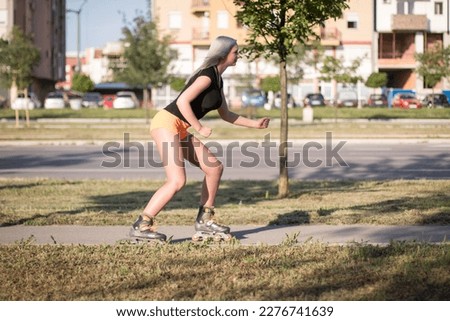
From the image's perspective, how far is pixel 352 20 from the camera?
7750 centimetres

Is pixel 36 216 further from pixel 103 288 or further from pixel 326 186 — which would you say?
pixel 326 186

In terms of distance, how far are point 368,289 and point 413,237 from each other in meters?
2.64

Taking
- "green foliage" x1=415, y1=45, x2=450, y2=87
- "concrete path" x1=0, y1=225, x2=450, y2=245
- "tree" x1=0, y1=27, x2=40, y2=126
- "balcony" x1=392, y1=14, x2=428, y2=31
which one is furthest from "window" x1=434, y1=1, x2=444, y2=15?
"concrete path" x1=0, y1=225, x2=450, y2=245

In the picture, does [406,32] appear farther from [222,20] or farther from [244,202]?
[244,202]

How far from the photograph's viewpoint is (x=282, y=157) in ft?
43.8

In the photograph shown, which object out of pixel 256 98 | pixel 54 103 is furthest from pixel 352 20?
pixel 54 103

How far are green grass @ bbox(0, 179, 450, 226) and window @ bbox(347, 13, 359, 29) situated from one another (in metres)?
64.0

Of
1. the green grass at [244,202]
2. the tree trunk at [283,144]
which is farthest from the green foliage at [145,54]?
the tree trunk at [283,144]

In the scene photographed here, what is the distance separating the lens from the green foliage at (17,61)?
139 ft

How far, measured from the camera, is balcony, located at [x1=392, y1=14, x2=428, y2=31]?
243 ft

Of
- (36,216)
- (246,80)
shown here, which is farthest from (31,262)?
(246,80)

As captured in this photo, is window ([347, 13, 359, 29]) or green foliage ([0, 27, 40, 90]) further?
window ([347, 13, 359, 29])

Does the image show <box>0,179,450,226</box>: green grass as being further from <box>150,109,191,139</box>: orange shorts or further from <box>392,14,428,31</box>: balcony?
<box>392,14,428,31</box>: balcony

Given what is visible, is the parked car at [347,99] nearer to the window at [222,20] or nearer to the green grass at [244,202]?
the window at [222,20]
